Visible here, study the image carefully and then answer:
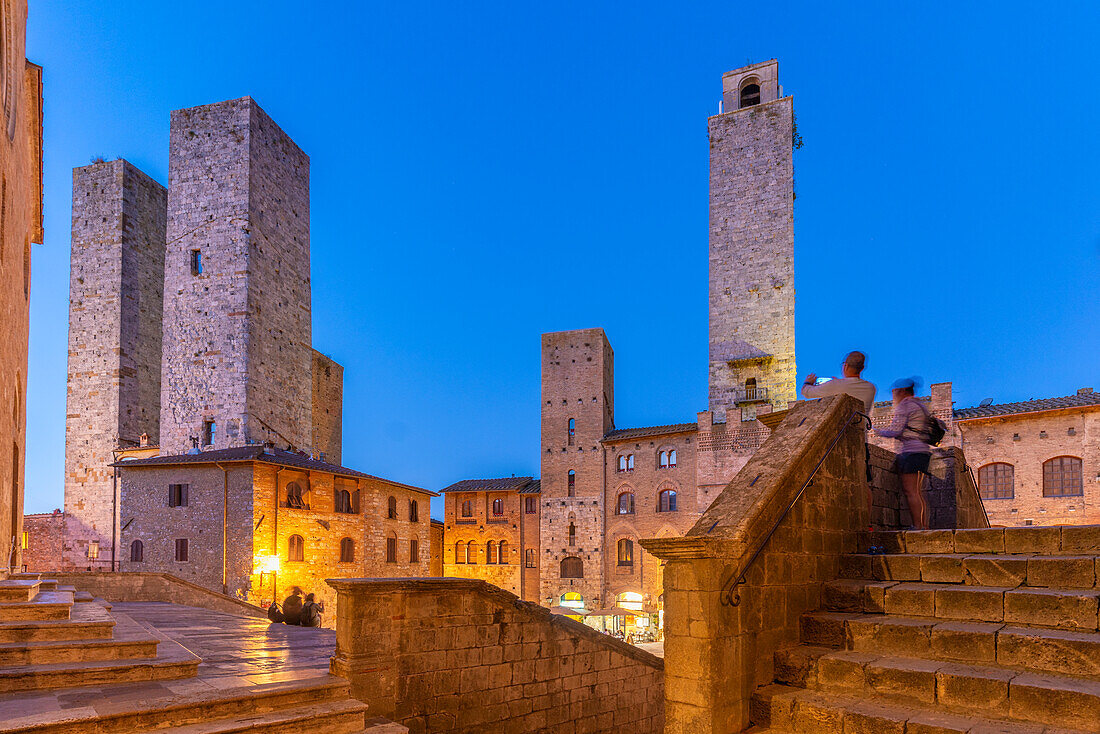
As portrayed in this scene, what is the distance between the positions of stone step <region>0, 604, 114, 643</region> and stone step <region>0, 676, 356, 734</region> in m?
1.16

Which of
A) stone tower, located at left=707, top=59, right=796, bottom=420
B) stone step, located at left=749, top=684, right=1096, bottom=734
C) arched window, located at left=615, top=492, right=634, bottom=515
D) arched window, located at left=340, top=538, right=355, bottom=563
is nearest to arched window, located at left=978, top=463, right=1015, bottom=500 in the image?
stone tower, located at left=707, top=59, right=796, bottom=420

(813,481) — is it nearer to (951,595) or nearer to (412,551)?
(951,595)

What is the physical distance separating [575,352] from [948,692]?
31432mm

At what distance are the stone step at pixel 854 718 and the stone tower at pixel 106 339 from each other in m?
28.4

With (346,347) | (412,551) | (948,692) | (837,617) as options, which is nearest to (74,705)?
(837,617)

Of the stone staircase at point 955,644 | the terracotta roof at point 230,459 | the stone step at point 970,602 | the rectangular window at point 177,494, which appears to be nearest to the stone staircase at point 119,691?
the stone staircase at point 955,644

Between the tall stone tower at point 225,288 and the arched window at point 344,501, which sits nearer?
the arched window at point 344,501

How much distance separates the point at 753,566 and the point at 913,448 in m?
2.69

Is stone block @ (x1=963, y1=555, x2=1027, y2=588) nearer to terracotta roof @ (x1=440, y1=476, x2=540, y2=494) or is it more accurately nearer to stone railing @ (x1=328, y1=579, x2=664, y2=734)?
stone railing @ (x1=328, y1=579, x2=664, y2=734)

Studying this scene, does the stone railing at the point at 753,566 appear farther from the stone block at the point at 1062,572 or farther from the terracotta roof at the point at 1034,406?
the terracotta roof at the point at 1034,406

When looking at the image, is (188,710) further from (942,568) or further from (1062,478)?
(1062,478)

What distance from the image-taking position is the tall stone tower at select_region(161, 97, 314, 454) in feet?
84.1

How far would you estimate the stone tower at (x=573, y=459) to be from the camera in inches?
1335

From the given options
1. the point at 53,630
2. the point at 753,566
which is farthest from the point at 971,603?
the point at 53,630
